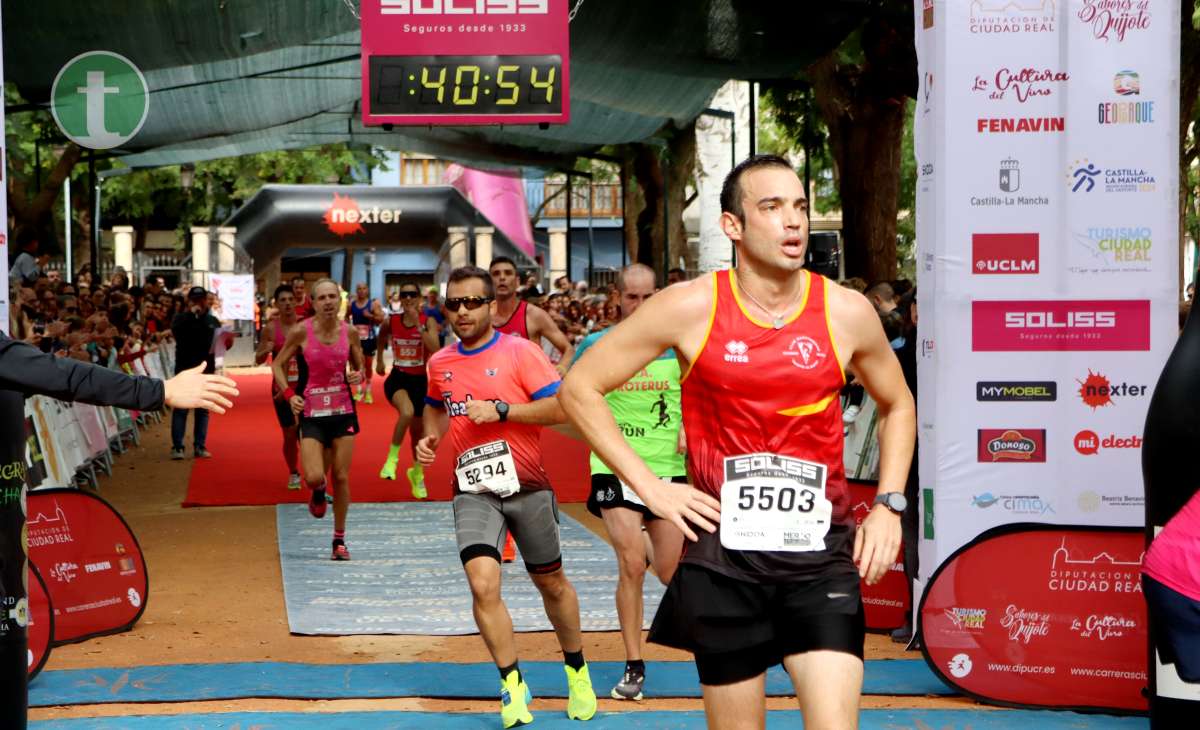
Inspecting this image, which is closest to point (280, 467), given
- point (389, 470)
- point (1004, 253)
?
point (389, 470)

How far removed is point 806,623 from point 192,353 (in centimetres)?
1634

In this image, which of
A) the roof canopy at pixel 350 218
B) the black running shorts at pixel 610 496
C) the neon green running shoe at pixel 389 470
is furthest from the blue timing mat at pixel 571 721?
the roof canopy at pixel 350 218

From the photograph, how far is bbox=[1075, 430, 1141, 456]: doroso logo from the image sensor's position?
8055 millimetres

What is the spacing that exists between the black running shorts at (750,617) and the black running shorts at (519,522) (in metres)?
2.74

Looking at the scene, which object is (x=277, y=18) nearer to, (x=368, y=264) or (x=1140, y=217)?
(x=1140, y=217)

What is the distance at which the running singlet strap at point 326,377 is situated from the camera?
39.2ft

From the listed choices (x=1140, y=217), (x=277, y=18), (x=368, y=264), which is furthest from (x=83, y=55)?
(x=368, y=264)

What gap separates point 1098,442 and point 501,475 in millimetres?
2955

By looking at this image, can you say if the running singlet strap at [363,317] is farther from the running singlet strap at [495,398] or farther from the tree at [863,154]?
the running singlet strap at [495,398]

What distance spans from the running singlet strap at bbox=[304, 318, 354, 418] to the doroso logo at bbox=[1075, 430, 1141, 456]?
5.71m

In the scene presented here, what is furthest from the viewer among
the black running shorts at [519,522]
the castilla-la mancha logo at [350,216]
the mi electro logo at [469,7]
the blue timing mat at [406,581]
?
Answer: the castilla-la mancha logo at [350,216]

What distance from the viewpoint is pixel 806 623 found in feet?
14.8

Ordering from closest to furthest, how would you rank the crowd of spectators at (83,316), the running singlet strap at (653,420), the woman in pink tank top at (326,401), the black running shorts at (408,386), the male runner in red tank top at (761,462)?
the male runner in red tank top at (761,462) → the running singlet strap at (653,420) → the woman in pink tank top at (326,401) → the crowd of spectators at (83,316) → the black running shorts at (408,386)

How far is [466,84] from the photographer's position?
1388 cm
